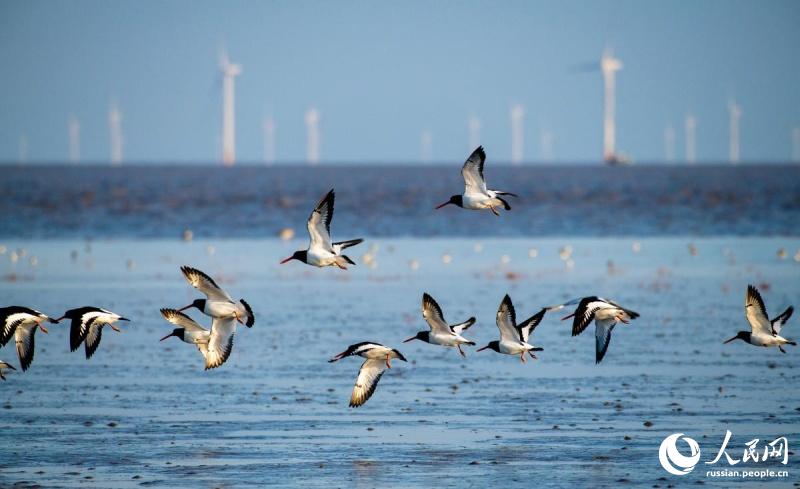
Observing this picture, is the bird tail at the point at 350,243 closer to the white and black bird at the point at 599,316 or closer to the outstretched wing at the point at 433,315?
the outstretched wing at the point at 433,315

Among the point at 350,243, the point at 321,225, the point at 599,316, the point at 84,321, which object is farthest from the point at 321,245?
the point at 599,316

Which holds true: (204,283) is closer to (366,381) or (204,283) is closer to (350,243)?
(350,243)

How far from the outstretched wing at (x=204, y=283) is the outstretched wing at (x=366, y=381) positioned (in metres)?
1.90

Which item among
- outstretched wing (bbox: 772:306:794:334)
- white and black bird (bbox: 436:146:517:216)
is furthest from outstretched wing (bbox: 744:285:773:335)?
white and black bird (bbox: 436:146:517:216)

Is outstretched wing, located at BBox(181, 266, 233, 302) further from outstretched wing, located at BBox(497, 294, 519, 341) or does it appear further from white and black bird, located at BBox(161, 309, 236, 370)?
outstretched wing, located at BBox(497, 294, 519, 341)

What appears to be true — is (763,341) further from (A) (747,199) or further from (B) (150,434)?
(A) (747,199)

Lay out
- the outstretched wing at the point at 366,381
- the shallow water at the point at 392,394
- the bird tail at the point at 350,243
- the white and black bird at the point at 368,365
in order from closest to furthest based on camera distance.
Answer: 1. the shallow water at the point at 392,394
2. the white and black bird at the point at 368,365
3. the outstretched wing at the point at 366,381
4. the bird tail at the point at 350,243

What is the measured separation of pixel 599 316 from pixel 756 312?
6.28 feet

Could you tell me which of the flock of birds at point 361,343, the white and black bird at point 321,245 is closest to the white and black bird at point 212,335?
the flock of birds at point 361,343

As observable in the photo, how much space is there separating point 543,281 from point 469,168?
1363cm

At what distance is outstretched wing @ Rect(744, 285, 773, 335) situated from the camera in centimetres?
1722

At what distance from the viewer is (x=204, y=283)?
17.2m

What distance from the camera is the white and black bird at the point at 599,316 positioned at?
1739 centimetres

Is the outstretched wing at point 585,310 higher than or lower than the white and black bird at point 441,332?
higher
